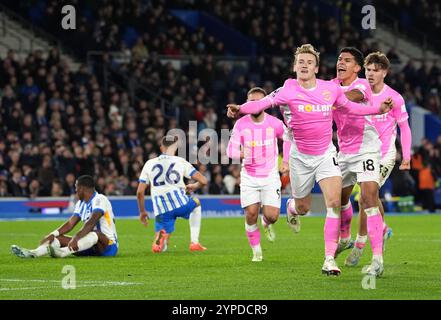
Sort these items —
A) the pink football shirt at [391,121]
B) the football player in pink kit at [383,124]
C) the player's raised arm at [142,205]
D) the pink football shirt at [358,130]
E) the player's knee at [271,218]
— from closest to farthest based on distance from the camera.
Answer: the pink football shirt at [358,130] → the football player in pink kit at [383,124] → the pink football shirt at [391,121] → the player's knee at [271,218] → the player's raised arm at [142,205]

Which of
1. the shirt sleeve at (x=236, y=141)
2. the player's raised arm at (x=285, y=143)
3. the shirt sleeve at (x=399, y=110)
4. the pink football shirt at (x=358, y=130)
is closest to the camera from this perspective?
the pink football shirt at (x=358, y=130)

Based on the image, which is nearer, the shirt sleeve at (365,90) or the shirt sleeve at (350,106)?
the shirt sleeve at (350,106)

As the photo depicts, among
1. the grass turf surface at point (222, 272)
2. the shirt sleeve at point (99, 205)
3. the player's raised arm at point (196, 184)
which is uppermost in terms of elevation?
the player's raised arm at point (196, 184)

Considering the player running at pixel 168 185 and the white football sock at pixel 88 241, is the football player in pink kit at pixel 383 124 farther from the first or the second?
Answer: the player running at pixel 168 185

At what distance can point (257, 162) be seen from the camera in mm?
16234

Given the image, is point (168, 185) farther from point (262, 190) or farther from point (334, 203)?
point (334, 203)

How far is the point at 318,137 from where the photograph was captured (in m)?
13.4

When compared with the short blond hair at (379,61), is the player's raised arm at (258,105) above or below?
below

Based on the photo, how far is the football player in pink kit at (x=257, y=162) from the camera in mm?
15992

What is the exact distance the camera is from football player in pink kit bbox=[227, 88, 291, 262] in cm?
1599

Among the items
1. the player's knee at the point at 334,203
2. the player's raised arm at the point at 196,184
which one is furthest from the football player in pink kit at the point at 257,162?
the player's knee at the point at 334,203

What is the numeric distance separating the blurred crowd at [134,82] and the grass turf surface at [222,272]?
26.1 ft

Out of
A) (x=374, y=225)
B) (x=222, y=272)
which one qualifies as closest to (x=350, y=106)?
(x=374, y=225)
